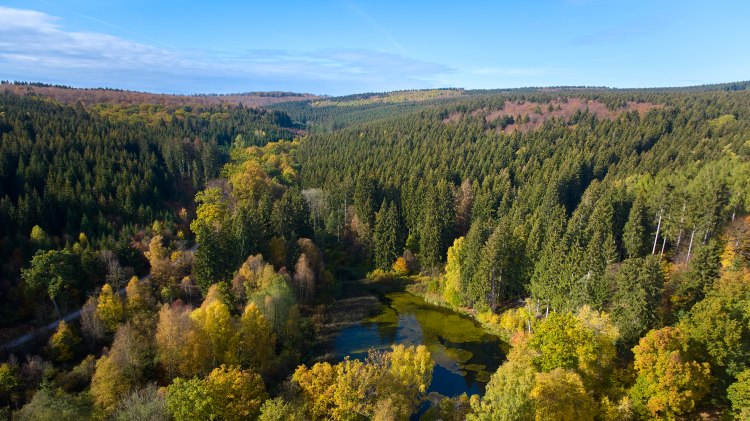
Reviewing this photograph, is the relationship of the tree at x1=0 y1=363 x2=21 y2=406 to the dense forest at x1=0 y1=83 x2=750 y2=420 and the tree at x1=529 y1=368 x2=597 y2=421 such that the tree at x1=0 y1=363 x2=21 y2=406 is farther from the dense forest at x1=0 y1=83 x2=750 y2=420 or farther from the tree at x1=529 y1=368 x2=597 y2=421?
the tree at x1=529 y1=368 x2=597 y2=421

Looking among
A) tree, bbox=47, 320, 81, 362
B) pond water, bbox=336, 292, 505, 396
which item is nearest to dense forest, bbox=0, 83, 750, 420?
tree, bbox=47, 320, 81, 362

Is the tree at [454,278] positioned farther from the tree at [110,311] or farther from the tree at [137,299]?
the tree at [110,311]

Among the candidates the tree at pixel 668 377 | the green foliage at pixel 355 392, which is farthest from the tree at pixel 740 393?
the green foliage at pixel 355 392

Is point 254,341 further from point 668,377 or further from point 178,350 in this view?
point 668,377

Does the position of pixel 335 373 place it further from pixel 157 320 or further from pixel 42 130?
pixel 42 130

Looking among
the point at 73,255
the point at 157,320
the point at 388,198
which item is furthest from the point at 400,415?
the point at 388,198

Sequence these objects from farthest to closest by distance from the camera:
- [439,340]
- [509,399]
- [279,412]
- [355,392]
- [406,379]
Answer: [439,340], [406,379], [355,392], [279,412], [509,399]

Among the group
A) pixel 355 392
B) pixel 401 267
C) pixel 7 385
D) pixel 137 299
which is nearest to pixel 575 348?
pixel 355 392
